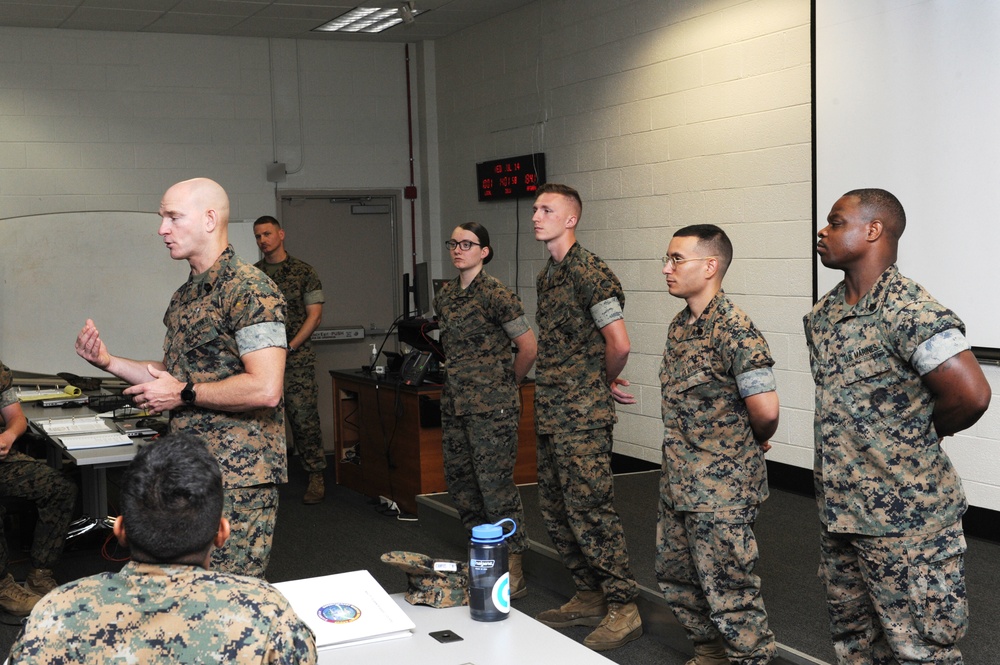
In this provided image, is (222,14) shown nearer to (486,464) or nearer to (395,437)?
(395,437)

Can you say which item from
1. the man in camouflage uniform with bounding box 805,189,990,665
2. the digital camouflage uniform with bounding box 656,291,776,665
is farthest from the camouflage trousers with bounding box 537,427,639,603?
the man in camouflage uniform with bounding box 805,189,990,665

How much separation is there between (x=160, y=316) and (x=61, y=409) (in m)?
1.80

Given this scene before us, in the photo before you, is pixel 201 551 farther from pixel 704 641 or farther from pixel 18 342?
pixel 18 342

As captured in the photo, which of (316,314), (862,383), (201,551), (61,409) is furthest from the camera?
(316,314)

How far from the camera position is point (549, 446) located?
3678 millimetres

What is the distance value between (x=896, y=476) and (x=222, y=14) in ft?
18.7

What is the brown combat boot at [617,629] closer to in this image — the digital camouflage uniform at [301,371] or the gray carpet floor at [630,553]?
the gray carpet floor at [630,553]

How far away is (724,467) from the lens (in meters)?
2.85

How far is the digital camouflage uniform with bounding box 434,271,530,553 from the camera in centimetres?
407

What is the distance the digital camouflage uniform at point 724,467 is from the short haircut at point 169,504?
5.72 ft

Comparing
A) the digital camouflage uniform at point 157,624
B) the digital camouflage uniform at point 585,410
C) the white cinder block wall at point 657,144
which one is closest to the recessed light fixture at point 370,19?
the white cinder block wall at point 657,144

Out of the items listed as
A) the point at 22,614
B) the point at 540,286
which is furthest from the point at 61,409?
the point at 540,286

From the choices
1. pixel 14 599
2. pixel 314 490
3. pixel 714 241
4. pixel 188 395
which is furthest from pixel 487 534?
pixel 314 490

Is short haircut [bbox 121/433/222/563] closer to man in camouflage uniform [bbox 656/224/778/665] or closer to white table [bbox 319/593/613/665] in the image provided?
white table [bbox 319/593/613/665]
